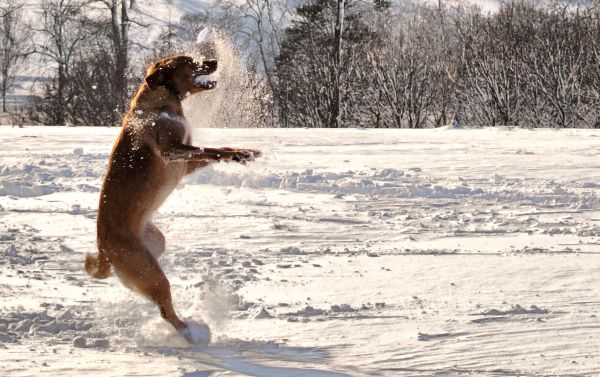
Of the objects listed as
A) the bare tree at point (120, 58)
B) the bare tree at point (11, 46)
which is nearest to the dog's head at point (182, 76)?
the bare tree at point (120, 58)

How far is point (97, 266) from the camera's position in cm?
446

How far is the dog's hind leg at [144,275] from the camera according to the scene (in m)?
4.21

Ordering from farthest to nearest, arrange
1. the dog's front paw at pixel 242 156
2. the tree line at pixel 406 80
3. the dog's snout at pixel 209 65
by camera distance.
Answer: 1. the tree line at pixel 406 80
2. the dog's snout at pixel 209 65
3. the dog's front paw at pixel 242 156

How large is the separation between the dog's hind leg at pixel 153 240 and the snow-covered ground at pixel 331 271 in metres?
0.34

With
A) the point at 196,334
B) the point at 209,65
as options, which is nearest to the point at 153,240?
the point at 196,334

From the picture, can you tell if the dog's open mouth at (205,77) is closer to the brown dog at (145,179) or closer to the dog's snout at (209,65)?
the dog's snout at (209,65)

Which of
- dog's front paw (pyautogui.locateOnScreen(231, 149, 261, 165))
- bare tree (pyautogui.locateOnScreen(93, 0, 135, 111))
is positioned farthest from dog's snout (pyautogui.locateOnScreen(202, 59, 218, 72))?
bare tree (pyautogui.locateOnScreen(93, 0, 135, 111))

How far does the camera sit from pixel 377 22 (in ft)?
141

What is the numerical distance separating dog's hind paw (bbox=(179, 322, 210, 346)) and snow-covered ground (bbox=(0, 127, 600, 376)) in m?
0.05

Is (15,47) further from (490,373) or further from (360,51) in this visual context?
(490,373)

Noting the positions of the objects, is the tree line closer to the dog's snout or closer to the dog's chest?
the dog's snout

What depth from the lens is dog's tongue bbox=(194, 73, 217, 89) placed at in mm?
4562

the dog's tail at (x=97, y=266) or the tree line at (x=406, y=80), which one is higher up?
the tree line at (x=406, y=80)

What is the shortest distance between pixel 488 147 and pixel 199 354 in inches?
339
